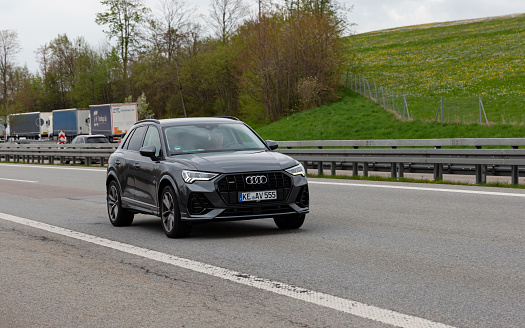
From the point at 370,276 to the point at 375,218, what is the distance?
4.62 metres

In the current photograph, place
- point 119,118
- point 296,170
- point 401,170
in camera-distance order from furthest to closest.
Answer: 1. point 119,118
2. point 401,170
3. point 296,170

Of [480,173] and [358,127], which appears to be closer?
[480,173]

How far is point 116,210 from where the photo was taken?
11672 millimetres

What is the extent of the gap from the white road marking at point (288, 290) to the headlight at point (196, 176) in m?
1.02

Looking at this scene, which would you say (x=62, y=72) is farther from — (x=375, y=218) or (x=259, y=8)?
(x=375, y=218)

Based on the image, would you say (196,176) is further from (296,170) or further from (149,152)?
(296,170)

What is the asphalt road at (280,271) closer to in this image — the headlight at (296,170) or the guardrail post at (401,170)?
the headlight at (296,170)

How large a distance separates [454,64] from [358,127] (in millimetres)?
25680

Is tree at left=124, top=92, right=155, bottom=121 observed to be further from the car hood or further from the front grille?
the front grille

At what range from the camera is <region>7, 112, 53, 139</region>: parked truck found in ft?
233

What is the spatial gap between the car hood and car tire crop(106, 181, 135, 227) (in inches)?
74.0

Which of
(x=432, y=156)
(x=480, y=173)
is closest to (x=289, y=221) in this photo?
(x=480, y=173)

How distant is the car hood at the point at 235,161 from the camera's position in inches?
371

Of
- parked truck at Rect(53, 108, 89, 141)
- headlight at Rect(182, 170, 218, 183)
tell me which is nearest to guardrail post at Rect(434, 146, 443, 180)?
headlight at Rect(182, 170, 218, 183)
